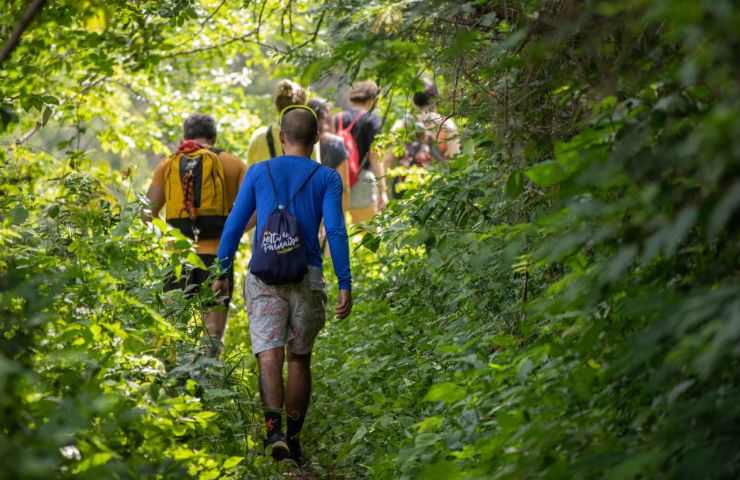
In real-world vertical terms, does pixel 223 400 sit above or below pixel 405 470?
above

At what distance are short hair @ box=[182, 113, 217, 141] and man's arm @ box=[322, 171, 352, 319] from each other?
7.07ft

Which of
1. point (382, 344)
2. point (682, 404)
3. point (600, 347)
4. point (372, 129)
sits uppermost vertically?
point (372, 129)

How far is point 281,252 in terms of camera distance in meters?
6.18

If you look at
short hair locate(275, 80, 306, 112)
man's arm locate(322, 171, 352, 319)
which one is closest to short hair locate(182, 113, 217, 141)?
short hair locate(275, 80, 306, 112)

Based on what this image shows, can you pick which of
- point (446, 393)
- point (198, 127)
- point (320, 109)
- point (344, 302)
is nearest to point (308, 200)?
point (344, 302)

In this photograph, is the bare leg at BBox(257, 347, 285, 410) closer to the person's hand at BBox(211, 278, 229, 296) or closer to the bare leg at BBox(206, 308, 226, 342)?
the person's hand at BBox(211, 278, 229, 296)

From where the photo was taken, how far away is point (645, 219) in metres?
2.77

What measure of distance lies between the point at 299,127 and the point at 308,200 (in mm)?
471

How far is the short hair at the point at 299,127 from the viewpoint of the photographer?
6598mm

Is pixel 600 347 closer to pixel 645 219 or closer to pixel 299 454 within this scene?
pixel 645 219

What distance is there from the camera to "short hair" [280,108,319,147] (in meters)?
6.60

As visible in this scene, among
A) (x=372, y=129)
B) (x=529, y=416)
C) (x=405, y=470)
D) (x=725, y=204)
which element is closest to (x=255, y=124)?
(x=372, y=129)

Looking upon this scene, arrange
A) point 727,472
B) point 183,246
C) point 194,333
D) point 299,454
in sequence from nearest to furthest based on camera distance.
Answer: point 727,472, point 183,246, point 194,333, point 299,454

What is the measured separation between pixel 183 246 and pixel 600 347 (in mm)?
2606
